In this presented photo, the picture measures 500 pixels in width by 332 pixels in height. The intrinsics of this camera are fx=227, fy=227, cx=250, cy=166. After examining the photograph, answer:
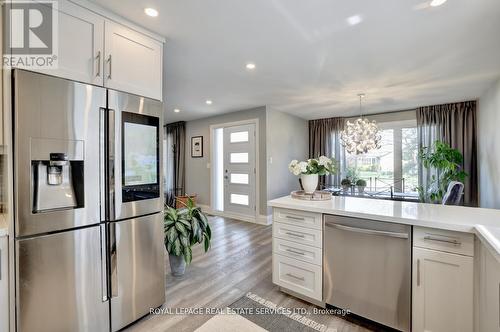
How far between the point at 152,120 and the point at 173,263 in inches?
61.4

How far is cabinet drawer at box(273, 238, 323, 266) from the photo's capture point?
1932mm

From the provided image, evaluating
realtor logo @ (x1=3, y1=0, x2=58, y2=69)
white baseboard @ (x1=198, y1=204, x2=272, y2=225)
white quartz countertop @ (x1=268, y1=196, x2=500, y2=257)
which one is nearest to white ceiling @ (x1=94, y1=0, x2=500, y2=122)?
realtor logo @ (x1=3, y1=0, x2=58, y2=69)

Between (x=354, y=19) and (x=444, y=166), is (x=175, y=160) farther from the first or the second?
(x=444, y=166)

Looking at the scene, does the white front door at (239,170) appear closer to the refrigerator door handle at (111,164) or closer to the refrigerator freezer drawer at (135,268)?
the refrigerator freezer drawer at (135,268)

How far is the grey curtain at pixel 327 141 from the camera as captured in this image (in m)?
5.77

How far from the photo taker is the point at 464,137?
4.33 metres

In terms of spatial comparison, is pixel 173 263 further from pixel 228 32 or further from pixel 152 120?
pixel 228 32

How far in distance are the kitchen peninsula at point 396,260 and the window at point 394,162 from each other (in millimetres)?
3704

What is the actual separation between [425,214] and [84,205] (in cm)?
233

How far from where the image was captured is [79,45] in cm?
150

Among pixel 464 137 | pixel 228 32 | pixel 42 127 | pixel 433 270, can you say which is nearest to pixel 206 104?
pixel 228 32

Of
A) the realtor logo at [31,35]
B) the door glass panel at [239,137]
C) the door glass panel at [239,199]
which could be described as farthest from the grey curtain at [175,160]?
the realtor logo at [31,35]

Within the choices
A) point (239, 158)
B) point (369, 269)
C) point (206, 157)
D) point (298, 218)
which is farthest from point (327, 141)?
point (369, 269)

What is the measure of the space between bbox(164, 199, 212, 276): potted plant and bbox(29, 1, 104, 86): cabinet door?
142 centimetres
